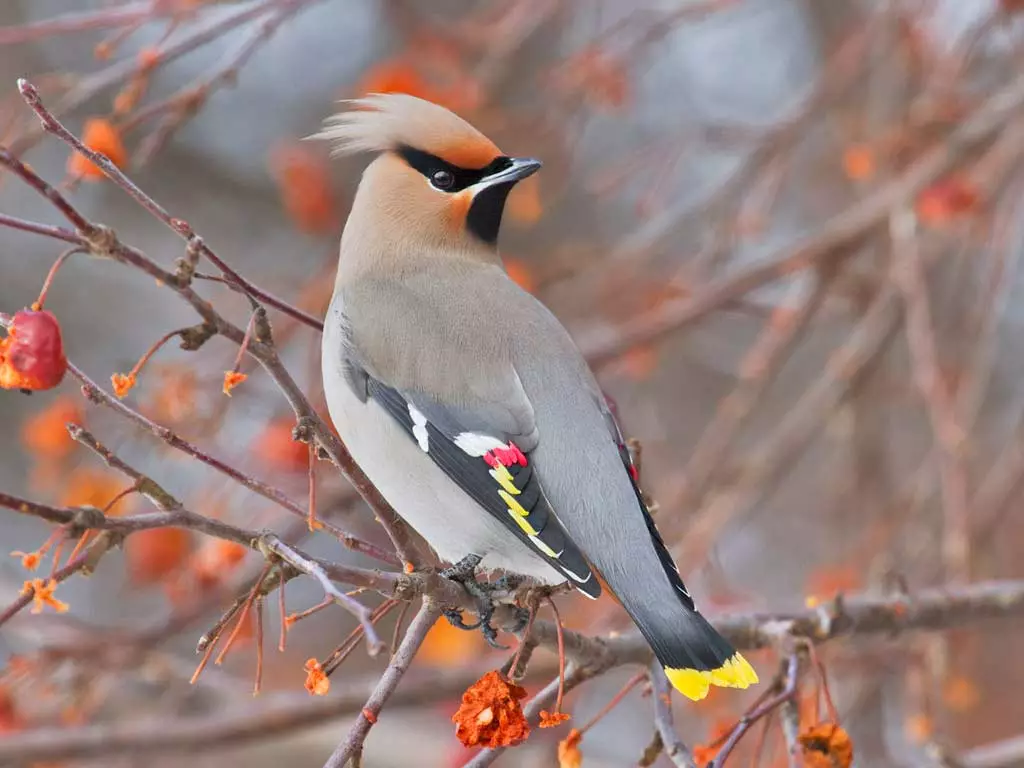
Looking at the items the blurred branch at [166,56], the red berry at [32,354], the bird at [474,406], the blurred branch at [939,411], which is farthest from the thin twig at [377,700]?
the blurred branch at [939,411]

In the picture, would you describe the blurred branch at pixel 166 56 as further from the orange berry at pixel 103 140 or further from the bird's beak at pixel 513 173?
the bird's beak at pixel 513 173

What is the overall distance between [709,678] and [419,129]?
1.34m

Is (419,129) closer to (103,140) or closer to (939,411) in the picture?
(103,140)

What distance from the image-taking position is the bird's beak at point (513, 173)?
2719mm

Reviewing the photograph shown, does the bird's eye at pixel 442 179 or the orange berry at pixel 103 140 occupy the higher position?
the orange berry at pixel 103 140

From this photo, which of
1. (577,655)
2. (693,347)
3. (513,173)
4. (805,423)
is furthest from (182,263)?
(693,347)

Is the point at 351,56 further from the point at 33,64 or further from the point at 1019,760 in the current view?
the point at 1019,760

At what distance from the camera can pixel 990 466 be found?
5215 mm

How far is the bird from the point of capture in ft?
7.00

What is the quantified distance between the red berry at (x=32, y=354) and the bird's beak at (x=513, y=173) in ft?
4.21

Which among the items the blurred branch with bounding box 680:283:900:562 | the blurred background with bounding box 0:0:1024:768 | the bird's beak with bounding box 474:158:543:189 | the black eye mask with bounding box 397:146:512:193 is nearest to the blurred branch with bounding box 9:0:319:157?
the blurred background with bounding box 0:0:1024:768

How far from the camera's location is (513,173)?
9.00 feet

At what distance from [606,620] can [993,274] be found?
4.38 feet

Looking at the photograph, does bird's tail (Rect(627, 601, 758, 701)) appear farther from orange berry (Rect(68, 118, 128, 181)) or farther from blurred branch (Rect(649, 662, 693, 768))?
orange berry (Rect(68, 118, 128, 181))
